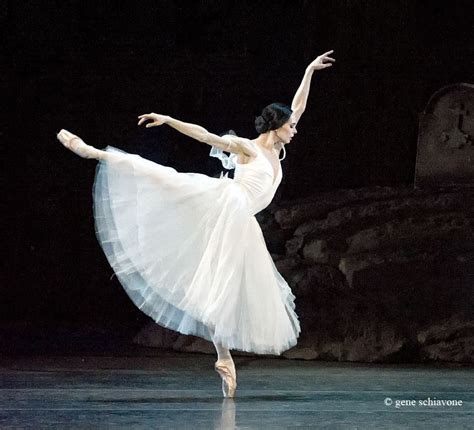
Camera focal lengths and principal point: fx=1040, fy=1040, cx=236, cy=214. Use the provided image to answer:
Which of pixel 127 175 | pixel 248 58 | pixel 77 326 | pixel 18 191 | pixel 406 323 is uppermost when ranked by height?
pixel 248 58

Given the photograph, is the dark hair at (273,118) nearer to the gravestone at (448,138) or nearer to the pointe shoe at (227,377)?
the pointe shoe at (227,377)

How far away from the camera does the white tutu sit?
4.66 meters

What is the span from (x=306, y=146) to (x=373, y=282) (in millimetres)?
1921

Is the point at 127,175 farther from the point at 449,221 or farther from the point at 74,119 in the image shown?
the point at 74,119

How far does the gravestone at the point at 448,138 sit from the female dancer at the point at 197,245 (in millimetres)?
2802

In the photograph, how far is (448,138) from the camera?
290 inches

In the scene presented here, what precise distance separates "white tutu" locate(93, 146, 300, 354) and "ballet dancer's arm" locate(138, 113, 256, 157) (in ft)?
0.33

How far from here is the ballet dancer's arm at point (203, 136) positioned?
15.0ft

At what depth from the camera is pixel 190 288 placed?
4.66m

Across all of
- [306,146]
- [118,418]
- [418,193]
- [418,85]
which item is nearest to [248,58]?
[306,146]

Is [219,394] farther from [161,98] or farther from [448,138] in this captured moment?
[161,98]

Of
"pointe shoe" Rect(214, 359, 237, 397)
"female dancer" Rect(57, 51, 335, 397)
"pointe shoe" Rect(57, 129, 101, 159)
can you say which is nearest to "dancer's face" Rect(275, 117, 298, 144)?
"female dancer" Rect(57, 51, 335, 397)

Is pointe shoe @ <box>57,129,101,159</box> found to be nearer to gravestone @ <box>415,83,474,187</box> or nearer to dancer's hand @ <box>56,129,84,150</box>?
dancer's hand @ <box>56,129,84,150</box>

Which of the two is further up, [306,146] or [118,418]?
[306,146]
